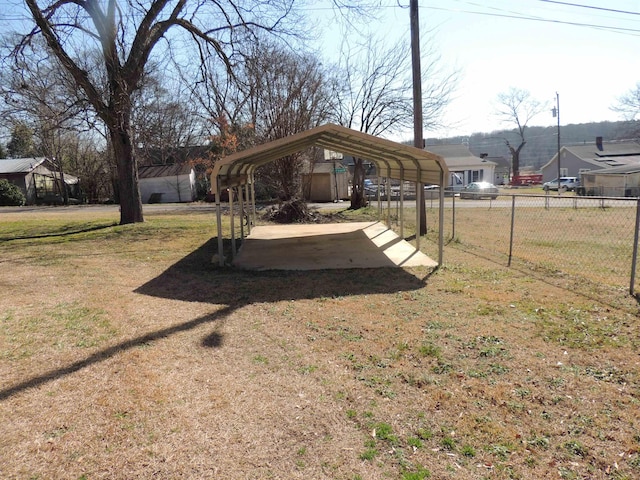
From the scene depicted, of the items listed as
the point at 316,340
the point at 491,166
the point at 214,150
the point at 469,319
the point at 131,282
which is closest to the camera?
the point at 316,340

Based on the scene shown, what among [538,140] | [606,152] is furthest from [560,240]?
[538,140]

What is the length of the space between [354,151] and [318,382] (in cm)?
871

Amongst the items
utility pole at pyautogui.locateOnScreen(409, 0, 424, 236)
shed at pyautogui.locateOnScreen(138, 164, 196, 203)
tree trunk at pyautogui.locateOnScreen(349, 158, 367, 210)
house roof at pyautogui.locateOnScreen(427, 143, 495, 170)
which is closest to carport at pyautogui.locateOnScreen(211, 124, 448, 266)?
utility pole at pyautogui.locateOnScreen(409, 0, 424, 236)

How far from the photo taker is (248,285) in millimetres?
6820

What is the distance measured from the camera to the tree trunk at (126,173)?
1316 cm

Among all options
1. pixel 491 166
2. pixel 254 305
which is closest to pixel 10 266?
pixel 254 305

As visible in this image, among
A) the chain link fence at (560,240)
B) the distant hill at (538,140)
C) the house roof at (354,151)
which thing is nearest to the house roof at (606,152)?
the chain link fence at (560,240)

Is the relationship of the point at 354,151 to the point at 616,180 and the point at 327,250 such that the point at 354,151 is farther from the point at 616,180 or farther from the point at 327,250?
the point at 616,180

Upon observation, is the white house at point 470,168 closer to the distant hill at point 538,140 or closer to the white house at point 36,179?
the white house at point 36,179

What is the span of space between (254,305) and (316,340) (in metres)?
1.50

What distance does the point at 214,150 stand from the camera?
34.6 metres

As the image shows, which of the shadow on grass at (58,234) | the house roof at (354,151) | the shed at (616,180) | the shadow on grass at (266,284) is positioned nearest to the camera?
the shadow on grass at (266,284)

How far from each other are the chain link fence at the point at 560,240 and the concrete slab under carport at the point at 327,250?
154 cm

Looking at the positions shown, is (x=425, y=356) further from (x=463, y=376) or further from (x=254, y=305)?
(x=254, y=305)
